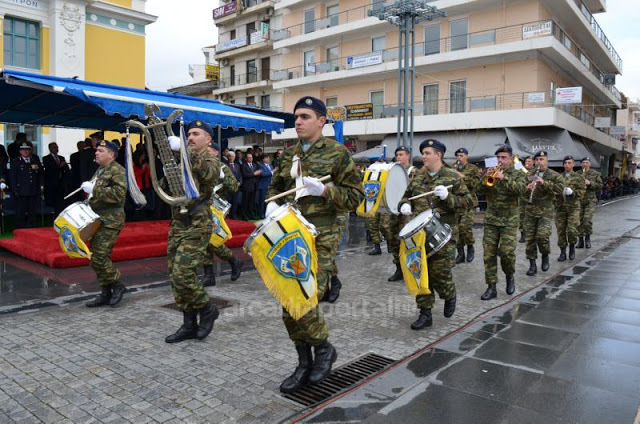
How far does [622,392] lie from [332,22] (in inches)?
1294

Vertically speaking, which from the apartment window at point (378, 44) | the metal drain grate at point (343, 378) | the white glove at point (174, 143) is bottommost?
the metal drain grate at point (343, 378)

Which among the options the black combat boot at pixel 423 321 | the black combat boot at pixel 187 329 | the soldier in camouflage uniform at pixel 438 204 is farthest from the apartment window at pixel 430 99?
the black combat boot at pixel 187 329

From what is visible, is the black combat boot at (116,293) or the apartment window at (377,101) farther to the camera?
the apartment window at (377,101)

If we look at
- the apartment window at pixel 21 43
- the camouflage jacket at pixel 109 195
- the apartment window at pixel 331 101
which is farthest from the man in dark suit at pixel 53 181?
the apartment window at pixel 331 101

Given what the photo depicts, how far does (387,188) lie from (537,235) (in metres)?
3.48

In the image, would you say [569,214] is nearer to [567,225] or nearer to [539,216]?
[567,225]

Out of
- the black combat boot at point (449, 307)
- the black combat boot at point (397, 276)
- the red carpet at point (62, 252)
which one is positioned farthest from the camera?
the red carpet at point (62, 252)

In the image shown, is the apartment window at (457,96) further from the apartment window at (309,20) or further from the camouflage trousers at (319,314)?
the camouflage trousers at (319,314)

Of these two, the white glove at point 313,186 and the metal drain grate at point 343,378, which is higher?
the white glove at point 313,186

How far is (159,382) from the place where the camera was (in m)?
3.86

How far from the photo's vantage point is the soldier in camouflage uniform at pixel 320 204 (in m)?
3.72

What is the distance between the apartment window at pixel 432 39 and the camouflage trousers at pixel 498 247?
23095 millimetres

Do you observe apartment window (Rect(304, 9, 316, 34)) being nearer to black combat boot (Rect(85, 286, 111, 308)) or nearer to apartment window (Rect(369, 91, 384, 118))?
apartment window (Rect(369, 91, 384, 118))

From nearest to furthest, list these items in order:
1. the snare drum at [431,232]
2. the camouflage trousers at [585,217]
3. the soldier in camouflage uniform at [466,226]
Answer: the snare drum at [431,232] < the soldier in camouflage uniform at [466,226] < the camouflage trousers at [585,217]
